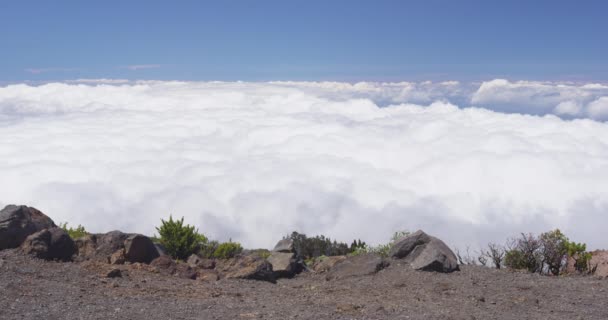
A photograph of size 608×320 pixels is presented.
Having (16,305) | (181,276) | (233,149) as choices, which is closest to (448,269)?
(181,276)

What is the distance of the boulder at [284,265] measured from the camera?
11703mm

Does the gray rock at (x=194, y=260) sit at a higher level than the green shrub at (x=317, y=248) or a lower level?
lower

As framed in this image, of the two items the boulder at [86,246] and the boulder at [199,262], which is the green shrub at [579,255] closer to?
→ the boulder at [199,262]

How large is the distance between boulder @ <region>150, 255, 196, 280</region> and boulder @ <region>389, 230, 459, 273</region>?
4514 millimetres

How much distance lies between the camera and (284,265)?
11820 millimetres

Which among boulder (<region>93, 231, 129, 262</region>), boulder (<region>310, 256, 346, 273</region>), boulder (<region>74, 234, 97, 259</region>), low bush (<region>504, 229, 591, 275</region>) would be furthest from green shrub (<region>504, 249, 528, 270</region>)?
boulder (<region>74, 234, 97, 259</region>)

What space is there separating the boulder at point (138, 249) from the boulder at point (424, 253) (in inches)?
208

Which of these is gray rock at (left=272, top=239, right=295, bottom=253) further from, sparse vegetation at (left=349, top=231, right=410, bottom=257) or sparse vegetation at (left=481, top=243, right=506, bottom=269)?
sparse vegetation at (left=481, top=243, right=506, bottom=269)

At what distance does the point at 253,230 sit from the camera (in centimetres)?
8825

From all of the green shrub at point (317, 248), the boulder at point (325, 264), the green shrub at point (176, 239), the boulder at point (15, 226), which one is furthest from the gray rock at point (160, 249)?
the green shrub at point (317, 248)

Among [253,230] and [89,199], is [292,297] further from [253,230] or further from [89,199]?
[89,199]

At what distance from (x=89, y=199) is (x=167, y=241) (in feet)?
273

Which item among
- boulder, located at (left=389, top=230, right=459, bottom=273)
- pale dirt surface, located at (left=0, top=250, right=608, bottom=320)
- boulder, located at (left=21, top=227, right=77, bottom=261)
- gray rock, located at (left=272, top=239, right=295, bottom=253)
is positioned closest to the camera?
pale dirt surface, located at (left=0, top=250, right=608, bottom=320)

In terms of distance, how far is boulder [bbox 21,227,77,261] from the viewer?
411 inches
